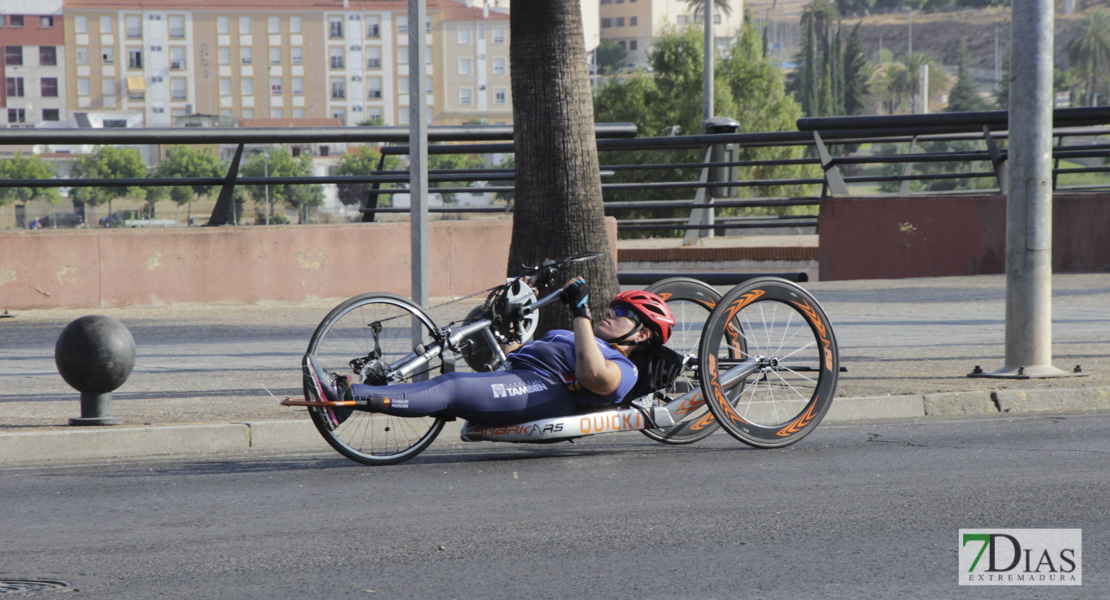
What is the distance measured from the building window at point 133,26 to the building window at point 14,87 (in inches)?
641

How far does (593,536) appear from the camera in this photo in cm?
468

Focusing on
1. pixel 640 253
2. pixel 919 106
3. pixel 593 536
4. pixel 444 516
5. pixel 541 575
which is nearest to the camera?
pixel 541 575

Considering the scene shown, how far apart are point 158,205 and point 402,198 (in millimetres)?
4780

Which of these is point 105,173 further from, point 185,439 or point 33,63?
point 33,63

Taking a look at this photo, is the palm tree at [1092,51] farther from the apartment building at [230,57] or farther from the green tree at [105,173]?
the green tree at [105,173]

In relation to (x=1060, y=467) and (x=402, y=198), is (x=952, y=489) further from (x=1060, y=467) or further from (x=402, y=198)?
(x=402, y=198)

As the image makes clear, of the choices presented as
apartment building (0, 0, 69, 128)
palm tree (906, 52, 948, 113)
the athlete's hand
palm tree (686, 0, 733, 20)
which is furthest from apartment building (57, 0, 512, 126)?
the athlete's hand

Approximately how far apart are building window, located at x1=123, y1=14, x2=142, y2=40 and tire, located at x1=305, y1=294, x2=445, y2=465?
156 meters

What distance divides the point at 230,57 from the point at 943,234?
14742cm

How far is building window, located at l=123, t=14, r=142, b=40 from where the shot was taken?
150250 mm

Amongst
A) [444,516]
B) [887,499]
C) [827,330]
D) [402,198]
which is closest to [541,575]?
[444,516]

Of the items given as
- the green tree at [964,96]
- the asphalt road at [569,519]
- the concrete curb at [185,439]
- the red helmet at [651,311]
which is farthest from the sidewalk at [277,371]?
the green tree at [964,96]

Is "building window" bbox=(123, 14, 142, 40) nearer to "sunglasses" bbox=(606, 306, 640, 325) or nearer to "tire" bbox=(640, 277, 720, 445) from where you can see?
"tire" bbox=(640, 277, 720, 445)

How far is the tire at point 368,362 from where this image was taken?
5988 millimetres
